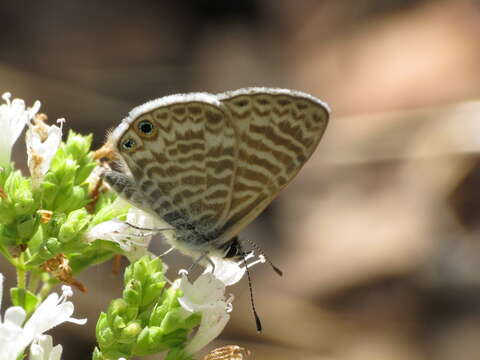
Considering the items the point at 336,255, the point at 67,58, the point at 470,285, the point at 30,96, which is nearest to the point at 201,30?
the point at 67,58

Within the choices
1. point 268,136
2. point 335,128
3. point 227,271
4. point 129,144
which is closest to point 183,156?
point 129,144

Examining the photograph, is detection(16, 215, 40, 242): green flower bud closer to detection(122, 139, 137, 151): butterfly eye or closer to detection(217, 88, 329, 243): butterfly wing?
detection(122, 139, 137, 151): butterfly eye

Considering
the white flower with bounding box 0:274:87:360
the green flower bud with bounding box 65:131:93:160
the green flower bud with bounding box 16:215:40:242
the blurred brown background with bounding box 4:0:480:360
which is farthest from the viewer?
the blurred brown background with bounding box 4:0:480:360

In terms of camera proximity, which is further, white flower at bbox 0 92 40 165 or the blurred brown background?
the blurred brown background

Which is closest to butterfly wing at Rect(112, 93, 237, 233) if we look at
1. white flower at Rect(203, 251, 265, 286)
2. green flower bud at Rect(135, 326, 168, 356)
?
white flower at Rect(203, 251, 265, 286)

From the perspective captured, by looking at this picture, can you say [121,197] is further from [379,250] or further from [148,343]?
[379,250]

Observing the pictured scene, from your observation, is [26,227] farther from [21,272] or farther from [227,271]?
[227,271]

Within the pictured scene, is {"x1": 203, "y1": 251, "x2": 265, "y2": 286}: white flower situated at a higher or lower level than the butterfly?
lower
